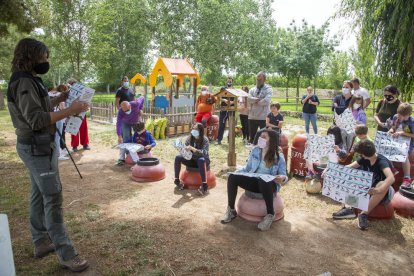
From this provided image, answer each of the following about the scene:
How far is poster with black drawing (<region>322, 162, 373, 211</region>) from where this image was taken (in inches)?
170

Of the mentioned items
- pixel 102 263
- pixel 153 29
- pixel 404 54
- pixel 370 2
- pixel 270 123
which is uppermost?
pixel 153 29

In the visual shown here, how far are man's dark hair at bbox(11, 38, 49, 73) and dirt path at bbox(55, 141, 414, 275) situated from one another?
214 cm

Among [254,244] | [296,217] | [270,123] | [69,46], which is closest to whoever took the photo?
[254,244]

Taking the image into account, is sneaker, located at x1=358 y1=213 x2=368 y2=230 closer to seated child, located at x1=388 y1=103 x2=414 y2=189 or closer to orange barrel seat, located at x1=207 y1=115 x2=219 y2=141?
seated child, located at x1=388 y1=103 x2=414 y2=189

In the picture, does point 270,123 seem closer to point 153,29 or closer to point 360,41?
point 360,41

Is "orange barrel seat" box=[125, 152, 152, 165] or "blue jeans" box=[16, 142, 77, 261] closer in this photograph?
"blue jeans" box=[16, 142, 77, 261]

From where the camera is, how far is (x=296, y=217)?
16.0 ft

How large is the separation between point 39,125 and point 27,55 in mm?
670

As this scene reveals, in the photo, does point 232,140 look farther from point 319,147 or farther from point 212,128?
point 212,128

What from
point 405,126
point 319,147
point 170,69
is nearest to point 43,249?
point 319,147

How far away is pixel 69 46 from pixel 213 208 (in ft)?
57.1

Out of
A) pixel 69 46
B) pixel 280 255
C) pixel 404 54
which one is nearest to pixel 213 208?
pixel 280 255

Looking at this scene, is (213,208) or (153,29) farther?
(153,29)

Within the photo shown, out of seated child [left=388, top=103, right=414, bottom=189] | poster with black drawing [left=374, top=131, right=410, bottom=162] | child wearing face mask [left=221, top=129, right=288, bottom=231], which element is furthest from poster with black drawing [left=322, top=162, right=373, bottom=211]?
seated child [left=388, top=103, right=414, bottom=189]
